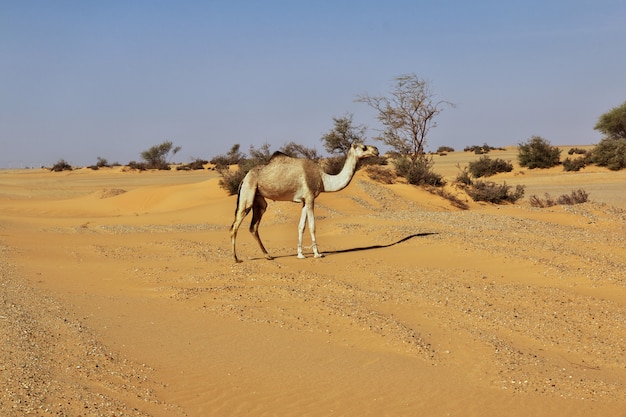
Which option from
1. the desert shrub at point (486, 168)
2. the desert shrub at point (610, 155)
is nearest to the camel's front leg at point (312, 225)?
the desert shrub at point (486, 168)

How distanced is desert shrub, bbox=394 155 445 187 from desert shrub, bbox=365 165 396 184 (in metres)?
0.49

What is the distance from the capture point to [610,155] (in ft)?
163

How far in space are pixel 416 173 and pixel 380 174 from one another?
165 cm

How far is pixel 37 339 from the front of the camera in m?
7.82

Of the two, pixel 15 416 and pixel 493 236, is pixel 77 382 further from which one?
pixel 493 236

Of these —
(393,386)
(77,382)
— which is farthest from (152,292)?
(393,386)

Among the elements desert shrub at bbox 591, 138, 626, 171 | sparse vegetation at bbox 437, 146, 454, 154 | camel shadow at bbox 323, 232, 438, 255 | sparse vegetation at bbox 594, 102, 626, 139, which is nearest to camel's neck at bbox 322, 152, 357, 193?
camel shadow at bbox 323, 232, 438, 255

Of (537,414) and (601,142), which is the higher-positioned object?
(601,142)

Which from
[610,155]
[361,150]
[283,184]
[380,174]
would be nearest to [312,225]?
[283,184]

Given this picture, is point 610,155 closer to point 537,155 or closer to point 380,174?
point 537,155

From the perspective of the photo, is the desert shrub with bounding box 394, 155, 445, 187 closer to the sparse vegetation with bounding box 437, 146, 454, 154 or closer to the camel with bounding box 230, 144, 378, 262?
the camel with bounding box 230, 144, 378, 262

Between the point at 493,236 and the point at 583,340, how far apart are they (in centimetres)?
723

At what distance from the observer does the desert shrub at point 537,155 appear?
177 ft

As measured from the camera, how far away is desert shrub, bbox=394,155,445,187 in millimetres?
30891
